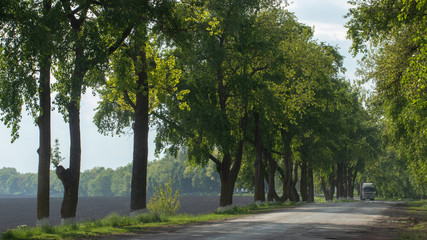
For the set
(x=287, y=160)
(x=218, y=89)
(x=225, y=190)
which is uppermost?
(x=218, y=89)

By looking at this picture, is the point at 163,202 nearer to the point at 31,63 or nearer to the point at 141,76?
the point at 141,76

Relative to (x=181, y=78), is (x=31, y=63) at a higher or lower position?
lower

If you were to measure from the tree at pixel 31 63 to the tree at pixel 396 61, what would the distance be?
11.7 meters

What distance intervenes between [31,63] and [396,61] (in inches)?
673

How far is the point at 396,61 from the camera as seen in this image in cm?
2486

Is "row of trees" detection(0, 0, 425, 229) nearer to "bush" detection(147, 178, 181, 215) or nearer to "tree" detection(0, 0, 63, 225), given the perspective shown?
"tree" detection(0, 0, 63, 225)

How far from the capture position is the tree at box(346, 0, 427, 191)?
19.7m

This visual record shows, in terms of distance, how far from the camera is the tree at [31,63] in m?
15.8

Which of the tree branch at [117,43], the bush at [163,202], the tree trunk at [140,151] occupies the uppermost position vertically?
the tree branch at [117,43]

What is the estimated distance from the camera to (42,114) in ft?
60.8

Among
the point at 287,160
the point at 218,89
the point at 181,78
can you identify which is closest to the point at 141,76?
the point at 181,78

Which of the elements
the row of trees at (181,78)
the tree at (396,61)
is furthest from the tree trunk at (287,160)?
the tree at (396,61)

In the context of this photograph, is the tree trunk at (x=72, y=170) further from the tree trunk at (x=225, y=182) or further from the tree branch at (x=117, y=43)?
the tree trunk at (x=225, y=182)

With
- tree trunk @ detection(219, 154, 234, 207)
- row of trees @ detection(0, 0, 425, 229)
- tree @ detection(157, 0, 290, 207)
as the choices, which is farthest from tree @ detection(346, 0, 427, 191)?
tree trunk @ detection(219, 154, 234, 207)
